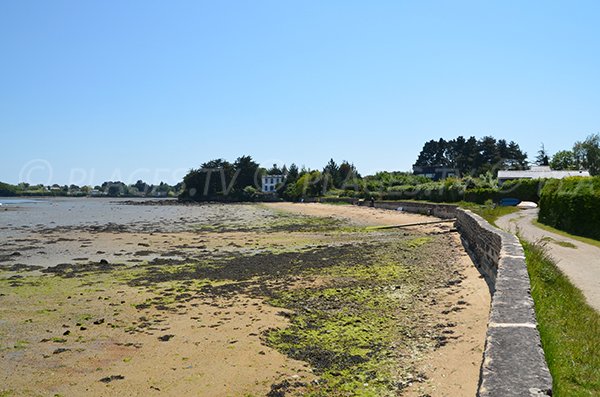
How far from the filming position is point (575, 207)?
62.2 feet

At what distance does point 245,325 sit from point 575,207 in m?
15.7

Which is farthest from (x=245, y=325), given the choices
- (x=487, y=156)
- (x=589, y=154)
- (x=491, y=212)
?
(x=487, y=156)

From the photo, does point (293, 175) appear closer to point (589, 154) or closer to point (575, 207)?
point (589, 154)

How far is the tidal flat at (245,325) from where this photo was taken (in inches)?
261

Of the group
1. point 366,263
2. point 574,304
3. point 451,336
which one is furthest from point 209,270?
point 574,304

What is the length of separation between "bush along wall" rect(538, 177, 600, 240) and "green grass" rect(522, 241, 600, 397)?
409 inches

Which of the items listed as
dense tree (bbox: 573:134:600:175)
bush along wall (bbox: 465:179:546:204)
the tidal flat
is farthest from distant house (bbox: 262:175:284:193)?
the tidal flat

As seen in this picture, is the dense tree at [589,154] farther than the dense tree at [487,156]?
No

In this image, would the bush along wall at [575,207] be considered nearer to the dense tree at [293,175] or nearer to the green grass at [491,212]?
the green grass at [491,212]

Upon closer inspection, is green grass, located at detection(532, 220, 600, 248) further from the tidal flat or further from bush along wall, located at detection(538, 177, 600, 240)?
the tidal flat

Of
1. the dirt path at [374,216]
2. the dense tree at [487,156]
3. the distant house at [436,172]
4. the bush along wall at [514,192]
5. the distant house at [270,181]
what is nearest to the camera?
the dirt path at [374,216]

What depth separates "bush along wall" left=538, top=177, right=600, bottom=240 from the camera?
17.7 meters

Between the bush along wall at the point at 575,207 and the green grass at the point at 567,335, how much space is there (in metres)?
10.4

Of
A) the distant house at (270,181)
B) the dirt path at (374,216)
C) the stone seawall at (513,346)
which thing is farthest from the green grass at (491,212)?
the distant house at (270,181)
